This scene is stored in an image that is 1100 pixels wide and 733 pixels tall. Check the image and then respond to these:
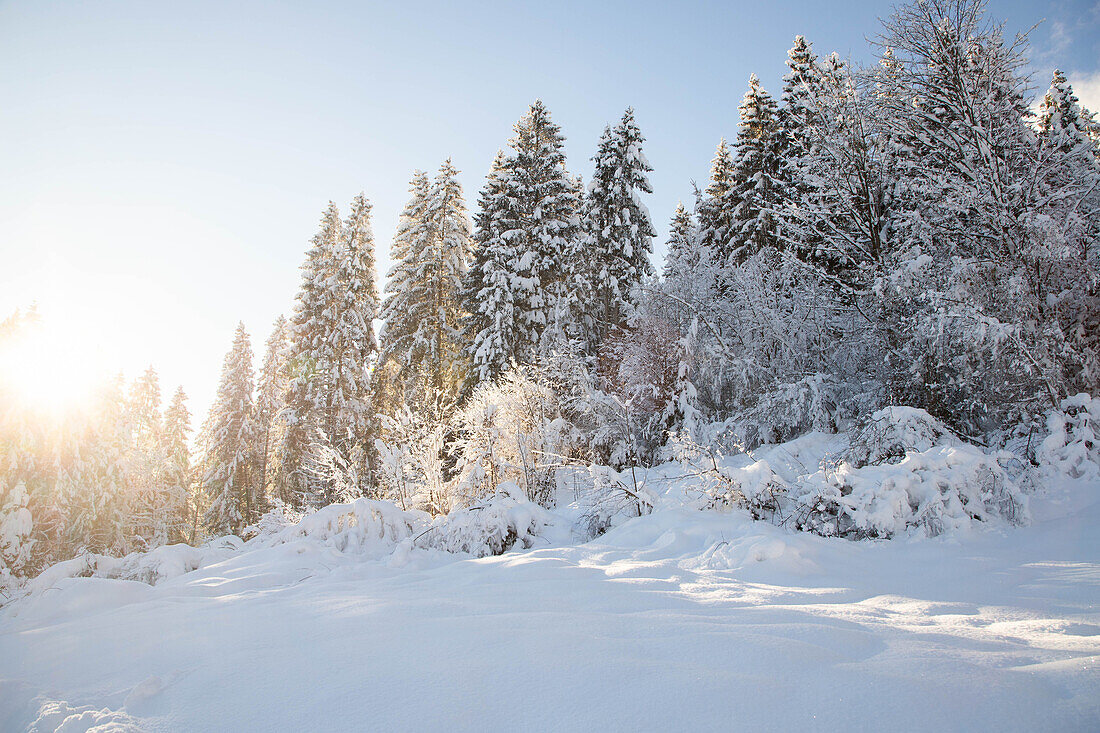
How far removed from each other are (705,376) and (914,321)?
5.83 metres

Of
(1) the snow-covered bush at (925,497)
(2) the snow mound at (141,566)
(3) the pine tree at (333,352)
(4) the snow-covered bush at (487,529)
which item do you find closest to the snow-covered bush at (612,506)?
(4) the snow-covered bush at (487,529)

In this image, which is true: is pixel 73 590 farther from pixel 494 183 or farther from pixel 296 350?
pixel 494 183

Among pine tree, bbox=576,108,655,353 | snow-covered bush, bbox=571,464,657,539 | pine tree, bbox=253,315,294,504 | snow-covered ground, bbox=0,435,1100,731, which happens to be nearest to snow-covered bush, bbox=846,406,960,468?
snow-covered ground, bbox=0,435,1100,731

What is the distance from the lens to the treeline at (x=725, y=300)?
7801mm

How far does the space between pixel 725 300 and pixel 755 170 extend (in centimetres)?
910

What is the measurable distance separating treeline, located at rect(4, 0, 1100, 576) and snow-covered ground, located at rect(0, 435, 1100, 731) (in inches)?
149

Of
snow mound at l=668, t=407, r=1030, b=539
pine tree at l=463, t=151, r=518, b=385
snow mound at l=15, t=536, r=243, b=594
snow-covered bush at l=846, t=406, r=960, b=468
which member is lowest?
snow mound at l=15, t=536, r=243, b=594

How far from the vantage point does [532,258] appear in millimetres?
19250

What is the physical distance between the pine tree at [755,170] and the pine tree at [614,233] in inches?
139

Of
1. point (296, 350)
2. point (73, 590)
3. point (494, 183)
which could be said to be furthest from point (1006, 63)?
point (296, 350)

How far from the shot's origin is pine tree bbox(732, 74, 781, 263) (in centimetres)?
1908

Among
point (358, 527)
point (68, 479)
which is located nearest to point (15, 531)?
point (68, 479)

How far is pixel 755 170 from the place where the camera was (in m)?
20.2

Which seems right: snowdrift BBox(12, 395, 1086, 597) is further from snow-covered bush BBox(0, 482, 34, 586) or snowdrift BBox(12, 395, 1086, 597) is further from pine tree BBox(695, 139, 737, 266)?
pine tree BBox(695, 139, 737, 266)
